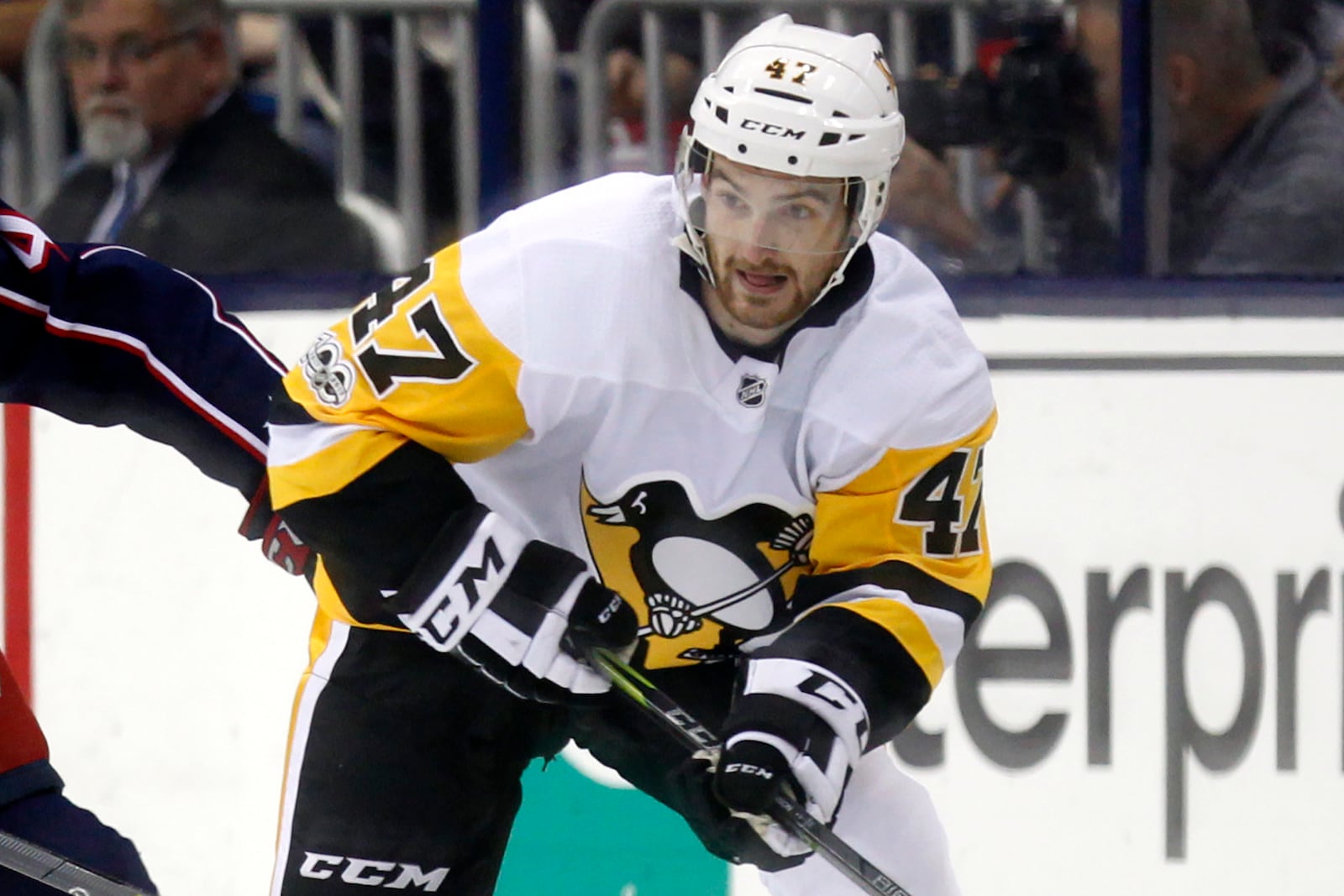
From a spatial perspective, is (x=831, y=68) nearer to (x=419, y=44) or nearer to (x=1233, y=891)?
(x=419, y=44)

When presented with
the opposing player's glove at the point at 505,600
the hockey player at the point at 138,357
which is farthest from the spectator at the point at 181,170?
the opposing player's glove at the point at 505,600

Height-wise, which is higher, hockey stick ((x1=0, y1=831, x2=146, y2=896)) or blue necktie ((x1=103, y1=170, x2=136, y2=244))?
blue necktie ((x1=103, y1=170, x2=136, y2=244))

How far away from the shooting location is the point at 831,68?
215cm

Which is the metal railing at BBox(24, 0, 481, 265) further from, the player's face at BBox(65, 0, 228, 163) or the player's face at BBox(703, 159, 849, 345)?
the player's face at BBox(703, 159, 849, 345)

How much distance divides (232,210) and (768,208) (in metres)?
1.46

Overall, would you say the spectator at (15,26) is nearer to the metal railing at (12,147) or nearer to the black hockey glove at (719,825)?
the metal railing at (12,147)

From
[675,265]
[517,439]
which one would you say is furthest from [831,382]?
[517,439]

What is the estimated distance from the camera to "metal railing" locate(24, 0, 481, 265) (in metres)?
3.22

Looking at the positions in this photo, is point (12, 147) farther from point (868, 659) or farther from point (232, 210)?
point (868, 659)

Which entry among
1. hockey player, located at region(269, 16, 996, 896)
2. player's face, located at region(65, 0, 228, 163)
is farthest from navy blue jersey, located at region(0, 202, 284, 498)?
player's face, located at region(65, 0, 228, 163)

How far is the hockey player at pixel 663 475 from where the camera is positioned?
213cm

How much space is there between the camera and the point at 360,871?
224 cm

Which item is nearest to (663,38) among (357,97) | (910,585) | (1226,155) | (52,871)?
(357,97)

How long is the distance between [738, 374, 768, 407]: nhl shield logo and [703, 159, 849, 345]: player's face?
2.6 inches
